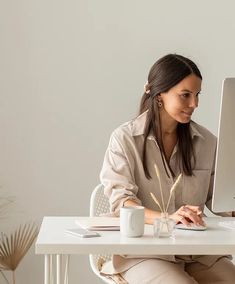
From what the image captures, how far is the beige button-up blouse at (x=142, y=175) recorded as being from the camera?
7.31ft

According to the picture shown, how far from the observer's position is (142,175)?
231cm

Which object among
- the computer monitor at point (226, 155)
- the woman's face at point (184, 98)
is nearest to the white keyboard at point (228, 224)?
the computer monitor at point (226, 155)

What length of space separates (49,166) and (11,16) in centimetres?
82

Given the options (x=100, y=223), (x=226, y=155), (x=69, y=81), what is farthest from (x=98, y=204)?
(x=69, y=81)

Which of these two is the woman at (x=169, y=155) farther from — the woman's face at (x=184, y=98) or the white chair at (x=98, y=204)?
the white chair at (x=98, y=204)

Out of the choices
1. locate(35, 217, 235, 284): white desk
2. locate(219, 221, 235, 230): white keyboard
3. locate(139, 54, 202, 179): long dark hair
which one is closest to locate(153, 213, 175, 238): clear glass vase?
locate(35, 217, 235, 284): white desk

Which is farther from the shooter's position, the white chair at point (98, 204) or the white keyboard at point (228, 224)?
the white chair at point (98, 204)

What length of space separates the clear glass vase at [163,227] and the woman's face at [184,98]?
22.1 inches

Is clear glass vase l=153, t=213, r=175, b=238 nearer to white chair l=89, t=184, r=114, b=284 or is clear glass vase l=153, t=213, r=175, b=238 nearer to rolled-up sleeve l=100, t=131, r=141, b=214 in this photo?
rolled-up sleeve l=100, t=131, r=141, b=214

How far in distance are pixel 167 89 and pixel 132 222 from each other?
0.68 meters

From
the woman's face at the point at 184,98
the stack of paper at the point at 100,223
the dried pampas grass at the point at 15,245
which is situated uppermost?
the woman's face at the point at 184,98

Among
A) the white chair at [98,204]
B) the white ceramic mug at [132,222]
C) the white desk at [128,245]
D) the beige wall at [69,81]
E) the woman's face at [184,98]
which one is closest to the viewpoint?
Answer: the white desk at [128,245]

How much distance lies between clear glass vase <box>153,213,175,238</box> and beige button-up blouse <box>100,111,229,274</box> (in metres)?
0.33

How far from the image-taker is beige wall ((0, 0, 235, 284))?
3.34m
